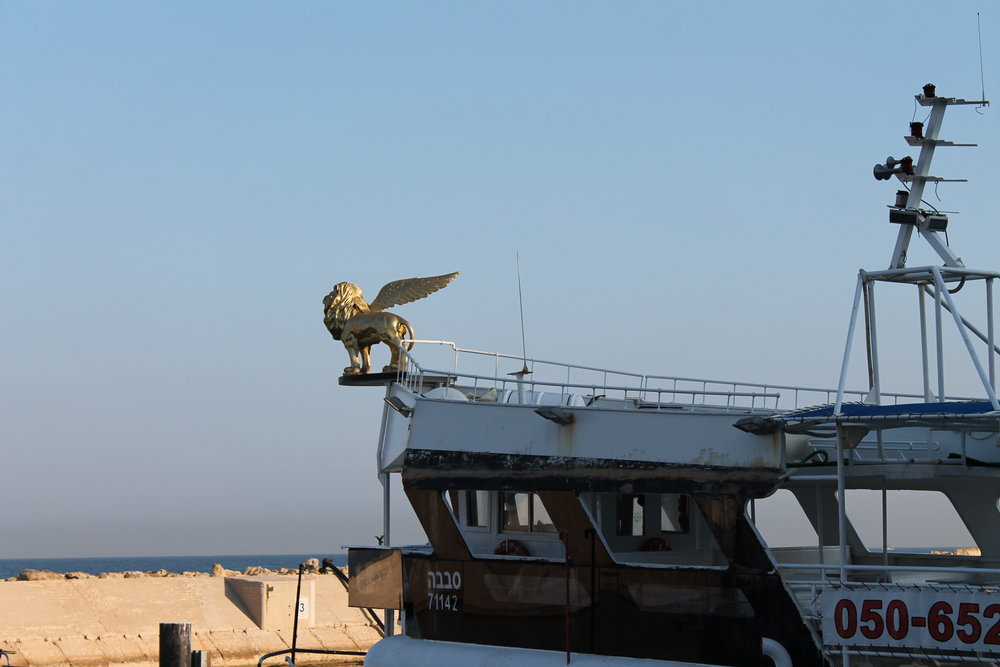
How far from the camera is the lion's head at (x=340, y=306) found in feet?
60.4

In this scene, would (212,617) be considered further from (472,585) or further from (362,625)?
(472,585)

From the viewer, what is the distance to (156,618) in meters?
33.0

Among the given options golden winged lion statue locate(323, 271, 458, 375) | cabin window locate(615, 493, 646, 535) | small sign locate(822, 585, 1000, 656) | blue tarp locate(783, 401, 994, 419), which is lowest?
small sign locate(822, 585, 1000, 656)

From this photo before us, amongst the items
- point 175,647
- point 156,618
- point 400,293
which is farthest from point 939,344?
point 156,618

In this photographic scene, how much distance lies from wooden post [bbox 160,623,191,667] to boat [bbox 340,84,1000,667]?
2.65 metres

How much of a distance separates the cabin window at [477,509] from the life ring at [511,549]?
513 mm

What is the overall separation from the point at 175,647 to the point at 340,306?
5.58 m

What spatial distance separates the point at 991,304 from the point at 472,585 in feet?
25.1

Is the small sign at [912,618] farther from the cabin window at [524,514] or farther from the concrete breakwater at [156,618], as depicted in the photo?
the concrete breakwater at [156,618]

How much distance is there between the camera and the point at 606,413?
48.5 ft

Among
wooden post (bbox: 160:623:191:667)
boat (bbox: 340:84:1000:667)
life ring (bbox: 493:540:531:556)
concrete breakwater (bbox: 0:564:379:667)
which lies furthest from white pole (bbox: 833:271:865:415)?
concrete breakwater (bbox: 0:564:379:667)

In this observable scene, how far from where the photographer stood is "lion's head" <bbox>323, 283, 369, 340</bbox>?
60.4ft

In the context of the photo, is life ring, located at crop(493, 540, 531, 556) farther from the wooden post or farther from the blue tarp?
the wooden post

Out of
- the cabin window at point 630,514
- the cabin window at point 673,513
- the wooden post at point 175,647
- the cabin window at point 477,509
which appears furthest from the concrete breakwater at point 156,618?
the cabin window at point 673,513
